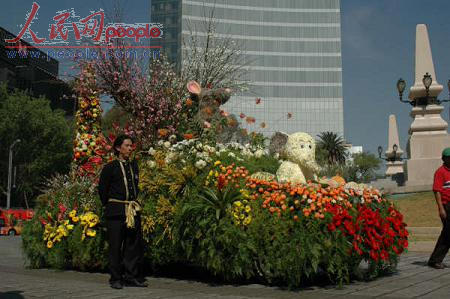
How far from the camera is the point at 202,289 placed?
5961mm

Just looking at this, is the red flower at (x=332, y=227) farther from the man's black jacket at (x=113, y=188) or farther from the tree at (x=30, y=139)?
the tree at (x=30, y=139)

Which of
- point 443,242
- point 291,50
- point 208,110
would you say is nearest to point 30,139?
point 208,110

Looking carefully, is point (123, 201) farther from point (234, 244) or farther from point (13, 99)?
point (13, 99)

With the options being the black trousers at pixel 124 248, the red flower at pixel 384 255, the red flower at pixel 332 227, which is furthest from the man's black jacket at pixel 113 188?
the red flower at pixel 384 255

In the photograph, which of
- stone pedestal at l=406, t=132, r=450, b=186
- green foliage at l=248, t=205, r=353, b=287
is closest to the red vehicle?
stone pedestal at l=406, t=132, r=450, b=186

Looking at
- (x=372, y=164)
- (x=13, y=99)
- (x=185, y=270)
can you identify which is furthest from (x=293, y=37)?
(x=185, y=270)

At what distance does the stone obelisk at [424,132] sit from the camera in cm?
2189

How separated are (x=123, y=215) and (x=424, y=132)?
20.6m

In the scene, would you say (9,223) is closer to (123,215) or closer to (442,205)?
(123,215)

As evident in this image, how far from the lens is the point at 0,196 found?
4538 centimetres

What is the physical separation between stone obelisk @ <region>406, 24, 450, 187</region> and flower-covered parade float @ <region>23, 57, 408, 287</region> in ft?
51.5

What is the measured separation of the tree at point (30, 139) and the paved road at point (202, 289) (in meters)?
34.9

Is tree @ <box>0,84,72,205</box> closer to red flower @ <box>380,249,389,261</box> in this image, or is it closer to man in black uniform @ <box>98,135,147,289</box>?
man in black uniform @ <box>98,135,147,289</box>

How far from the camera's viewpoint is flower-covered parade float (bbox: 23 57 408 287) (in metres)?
5.73
